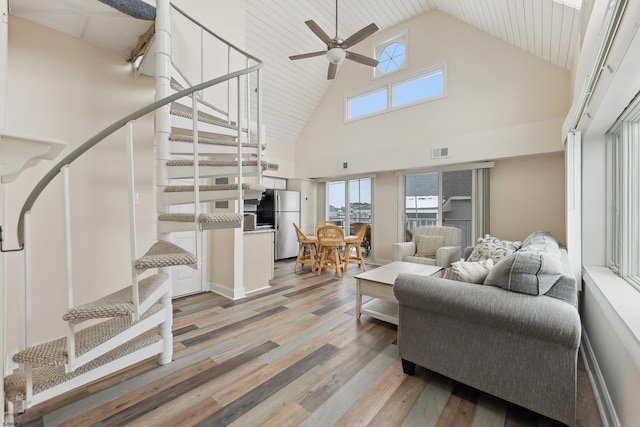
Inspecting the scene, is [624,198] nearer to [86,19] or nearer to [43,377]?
[43,377]

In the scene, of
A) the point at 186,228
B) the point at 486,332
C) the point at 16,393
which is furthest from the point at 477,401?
the point at 16,393

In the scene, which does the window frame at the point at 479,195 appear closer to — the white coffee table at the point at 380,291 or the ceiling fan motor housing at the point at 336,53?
the white coffee table at the point at 380,291

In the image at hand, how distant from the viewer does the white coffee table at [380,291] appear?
8.56ft

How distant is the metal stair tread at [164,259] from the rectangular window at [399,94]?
481 centimetres

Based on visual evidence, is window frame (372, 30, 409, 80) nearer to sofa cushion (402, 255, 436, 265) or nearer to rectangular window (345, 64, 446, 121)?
rectangular window (345, 64, 446, 121)

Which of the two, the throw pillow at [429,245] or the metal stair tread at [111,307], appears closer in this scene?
the metal stair tread at [111,307]

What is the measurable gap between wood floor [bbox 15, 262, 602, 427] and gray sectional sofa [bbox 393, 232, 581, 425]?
0.66 feet

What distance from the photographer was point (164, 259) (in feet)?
5.19

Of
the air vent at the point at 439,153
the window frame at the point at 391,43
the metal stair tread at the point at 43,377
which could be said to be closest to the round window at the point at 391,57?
the window frame at the point at 391,43

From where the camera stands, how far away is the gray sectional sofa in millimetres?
1377

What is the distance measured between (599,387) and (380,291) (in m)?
1.55

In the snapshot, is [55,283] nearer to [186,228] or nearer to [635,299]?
[186,228]

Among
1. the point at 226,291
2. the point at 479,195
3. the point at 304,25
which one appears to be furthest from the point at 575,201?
the point at 304,25

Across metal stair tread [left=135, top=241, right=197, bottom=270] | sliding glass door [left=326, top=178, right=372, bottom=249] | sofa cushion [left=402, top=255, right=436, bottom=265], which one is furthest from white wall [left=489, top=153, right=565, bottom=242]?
metal stair tread [left=135, top=241, right=197, bottom=270]
